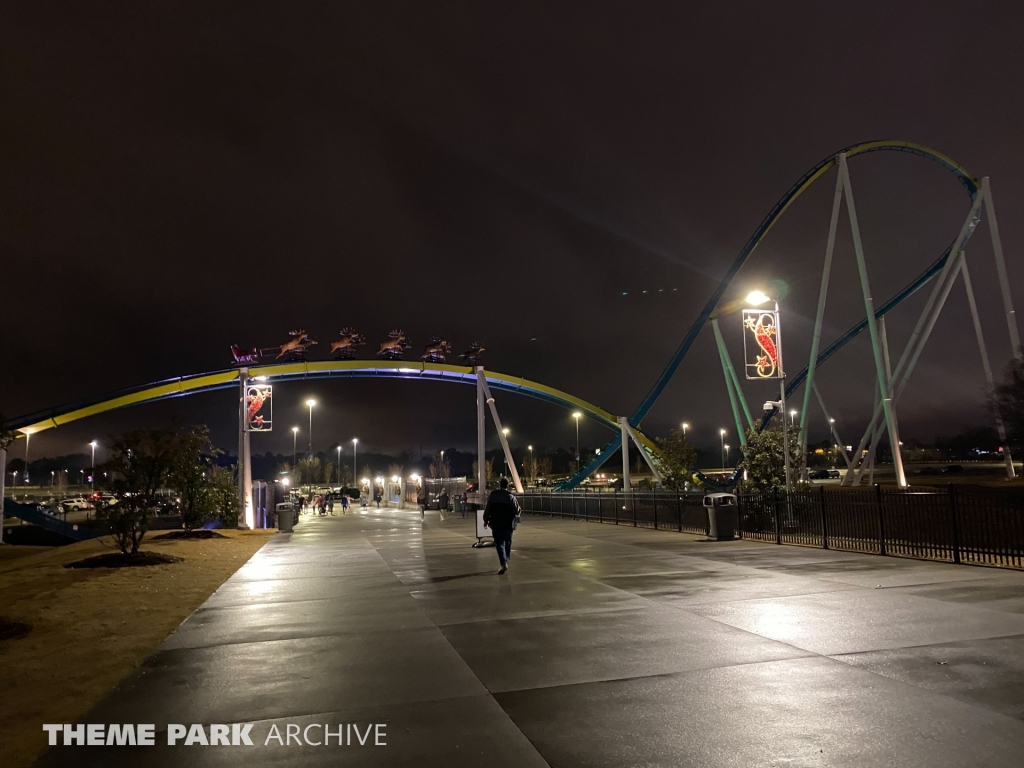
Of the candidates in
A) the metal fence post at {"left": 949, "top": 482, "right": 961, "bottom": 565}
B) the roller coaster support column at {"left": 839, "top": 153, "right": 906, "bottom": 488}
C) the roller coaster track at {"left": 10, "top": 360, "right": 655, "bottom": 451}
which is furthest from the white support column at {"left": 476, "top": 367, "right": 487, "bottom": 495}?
the metal fence post at {"left": 949, "top": 482, "right": 961, "bottom": 565}

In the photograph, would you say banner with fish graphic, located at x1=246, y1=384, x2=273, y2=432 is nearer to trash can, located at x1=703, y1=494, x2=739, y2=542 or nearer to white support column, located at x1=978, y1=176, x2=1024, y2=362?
trash can, located at x1=703, y1=494, x2=739, y2=542

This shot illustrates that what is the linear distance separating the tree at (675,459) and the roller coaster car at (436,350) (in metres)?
16.3

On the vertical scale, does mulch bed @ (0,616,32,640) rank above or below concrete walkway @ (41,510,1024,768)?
above

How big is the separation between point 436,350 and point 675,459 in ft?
60.2

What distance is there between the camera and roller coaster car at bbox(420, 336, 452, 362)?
165 ft

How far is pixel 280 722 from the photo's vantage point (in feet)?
17.9

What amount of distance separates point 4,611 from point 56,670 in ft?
14.2

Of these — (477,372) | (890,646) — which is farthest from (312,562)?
(477,372)

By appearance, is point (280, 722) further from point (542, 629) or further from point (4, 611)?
point (4, 611)

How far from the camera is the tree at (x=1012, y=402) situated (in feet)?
94.7

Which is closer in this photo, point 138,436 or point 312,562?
point 312,562

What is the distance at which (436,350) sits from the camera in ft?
165

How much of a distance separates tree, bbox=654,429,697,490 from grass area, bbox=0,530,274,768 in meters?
28.0

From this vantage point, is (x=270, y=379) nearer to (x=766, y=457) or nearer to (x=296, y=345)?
(x=296, y=345)
